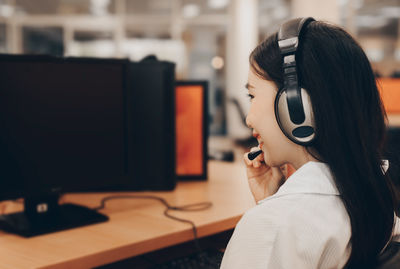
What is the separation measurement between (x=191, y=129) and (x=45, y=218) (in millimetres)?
621

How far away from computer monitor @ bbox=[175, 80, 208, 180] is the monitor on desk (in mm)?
376

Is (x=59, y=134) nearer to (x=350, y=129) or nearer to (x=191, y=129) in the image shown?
(x=191, y=129)

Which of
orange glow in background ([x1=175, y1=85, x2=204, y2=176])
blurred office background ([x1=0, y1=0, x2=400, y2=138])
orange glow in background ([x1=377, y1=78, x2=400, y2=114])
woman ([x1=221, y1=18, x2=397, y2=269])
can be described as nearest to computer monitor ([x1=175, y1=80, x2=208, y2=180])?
orange glow in background ([x1=175, y1=85, x2=204, y2=176])

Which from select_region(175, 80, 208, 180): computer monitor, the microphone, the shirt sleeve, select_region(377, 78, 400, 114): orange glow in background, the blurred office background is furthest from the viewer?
the blurred office background

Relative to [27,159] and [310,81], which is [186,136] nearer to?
[27,159]

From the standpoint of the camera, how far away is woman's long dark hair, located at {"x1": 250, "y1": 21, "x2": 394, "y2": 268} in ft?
1.91

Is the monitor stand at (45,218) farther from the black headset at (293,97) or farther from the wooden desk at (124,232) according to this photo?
the black headset at (293,97)

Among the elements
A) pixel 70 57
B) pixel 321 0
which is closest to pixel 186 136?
pixel 70 57

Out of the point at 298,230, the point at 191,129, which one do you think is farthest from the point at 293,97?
the point at 191,129

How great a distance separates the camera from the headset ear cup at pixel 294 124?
24.6 inches

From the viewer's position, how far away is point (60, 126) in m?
1.04

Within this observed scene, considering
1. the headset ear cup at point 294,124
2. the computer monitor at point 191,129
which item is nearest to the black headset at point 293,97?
the headset ear cup at point 294,124

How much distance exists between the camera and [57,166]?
3.37 ft

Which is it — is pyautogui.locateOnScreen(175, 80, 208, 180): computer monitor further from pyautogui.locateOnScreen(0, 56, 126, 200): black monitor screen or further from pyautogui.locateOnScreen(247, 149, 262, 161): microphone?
pyautogui.locateOnScreen(247, 149, 262, 161): microphone
